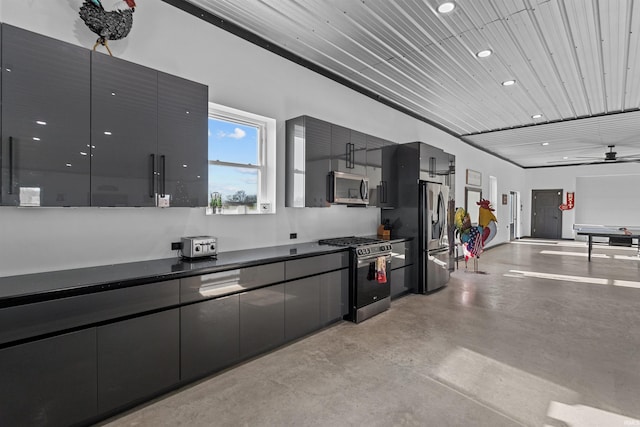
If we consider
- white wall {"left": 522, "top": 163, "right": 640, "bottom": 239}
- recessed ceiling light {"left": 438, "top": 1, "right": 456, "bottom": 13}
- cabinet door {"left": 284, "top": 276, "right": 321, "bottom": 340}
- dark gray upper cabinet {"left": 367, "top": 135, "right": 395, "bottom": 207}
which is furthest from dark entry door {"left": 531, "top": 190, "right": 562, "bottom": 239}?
cabinet door {"left": 284, "top": 276, "right": 321, "bottom": 340}

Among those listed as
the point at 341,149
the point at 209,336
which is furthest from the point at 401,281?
the point at 209,336

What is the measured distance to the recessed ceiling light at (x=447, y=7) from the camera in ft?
9.27

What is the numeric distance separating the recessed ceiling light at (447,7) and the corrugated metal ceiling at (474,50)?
1.8 inches

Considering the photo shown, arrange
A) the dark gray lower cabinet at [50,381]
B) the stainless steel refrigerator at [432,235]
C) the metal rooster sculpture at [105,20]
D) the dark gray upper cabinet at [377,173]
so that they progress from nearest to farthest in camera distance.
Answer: the dark gray lower cabinet at [50,381] → the metal rooster sculpture at [105,20] → the dark gray upper cabinet at [377,173] → the stainless steel refrigerator at [432,235]

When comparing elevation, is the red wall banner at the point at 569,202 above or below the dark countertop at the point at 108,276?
above

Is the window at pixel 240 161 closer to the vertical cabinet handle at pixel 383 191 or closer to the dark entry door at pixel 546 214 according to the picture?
the vertical cabinet handle at pixel 383 191

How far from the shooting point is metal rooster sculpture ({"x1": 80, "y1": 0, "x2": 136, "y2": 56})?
219cm

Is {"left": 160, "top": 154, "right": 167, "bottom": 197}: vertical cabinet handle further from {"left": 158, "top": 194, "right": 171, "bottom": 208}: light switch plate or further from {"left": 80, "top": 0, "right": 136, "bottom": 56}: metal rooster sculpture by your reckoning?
{"left": 80, "top": 0, "right": 136, "bottom": 56}: metal rooster sculpture

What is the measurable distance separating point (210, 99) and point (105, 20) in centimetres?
100

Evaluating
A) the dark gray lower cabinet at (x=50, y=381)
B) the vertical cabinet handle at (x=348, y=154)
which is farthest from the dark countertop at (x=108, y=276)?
the vertical cabinet handle at (x=348, y=154)

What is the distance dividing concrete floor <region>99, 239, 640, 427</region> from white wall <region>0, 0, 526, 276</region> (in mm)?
1219

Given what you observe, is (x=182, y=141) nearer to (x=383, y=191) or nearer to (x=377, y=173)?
(x=377, y=173)

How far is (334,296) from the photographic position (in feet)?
11.7

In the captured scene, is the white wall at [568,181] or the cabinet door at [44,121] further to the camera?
the white wall at [568,181]
